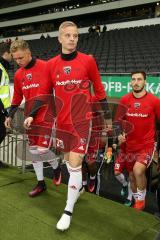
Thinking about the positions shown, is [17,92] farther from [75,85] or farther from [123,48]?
[123,48]

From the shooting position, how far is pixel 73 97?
276cm

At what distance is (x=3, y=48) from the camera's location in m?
4.41

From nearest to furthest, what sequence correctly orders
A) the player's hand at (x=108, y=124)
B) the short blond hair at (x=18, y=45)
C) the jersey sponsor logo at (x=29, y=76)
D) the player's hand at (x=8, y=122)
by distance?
the player's hand at (x=108, y=124)
the short blond hair at (x=18, y=45)
the jersey sponsor logo at (x=29, y=76)
the player's hand at (x=8, y=122)

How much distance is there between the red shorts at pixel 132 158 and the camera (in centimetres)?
343

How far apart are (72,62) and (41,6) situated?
82.9ft

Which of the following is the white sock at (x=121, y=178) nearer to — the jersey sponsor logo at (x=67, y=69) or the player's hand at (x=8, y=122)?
the player's hand at (x=8, y=122)

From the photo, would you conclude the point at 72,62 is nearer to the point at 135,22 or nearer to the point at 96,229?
the point at 96,229

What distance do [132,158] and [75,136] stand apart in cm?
108

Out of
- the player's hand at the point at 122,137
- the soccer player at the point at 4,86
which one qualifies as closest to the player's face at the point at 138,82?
the player's hand at the point at 122,137

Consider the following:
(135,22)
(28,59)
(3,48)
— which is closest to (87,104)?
(28,59)

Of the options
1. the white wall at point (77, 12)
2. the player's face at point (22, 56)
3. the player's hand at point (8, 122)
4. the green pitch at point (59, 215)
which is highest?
the white wall at point (77, 12)

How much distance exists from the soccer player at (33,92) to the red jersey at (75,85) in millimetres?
438

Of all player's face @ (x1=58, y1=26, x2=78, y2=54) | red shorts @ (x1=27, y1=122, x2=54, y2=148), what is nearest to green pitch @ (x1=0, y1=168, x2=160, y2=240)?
red shorts @ (x1=27, y1=122, x2=54, y2=148)

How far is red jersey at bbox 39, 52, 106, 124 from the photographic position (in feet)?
9.06
